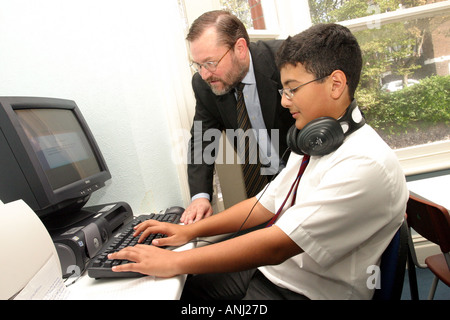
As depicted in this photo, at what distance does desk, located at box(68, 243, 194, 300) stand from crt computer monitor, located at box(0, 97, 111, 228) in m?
0.25

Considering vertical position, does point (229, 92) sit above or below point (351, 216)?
above

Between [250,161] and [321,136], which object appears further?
[250,161]

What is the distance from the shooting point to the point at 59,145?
965 millimetres

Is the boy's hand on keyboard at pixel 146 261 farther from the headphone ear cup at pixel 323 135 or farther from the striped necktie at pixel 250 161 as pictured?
the striped necktie at pixel 250 161

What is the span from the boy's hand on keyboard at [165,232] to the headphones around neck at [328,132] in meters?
0.42

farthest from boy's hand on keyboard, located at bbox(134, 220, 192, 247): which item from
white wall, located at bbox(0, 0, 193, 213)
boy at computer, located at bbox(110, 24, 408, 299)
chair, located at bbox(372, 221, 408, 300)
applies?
chair, located at bbox(372, 221, 408, 300)

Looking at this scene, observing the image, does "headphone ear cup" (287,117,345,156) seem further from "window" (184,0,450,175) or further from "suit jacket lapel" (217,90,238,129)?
"window" (184,0,450,175)

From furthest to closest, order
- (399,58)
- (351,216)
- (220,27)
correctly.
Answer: (399,58), (220,27), (351,216)

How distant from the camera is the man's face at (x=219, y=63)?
4.04 feet

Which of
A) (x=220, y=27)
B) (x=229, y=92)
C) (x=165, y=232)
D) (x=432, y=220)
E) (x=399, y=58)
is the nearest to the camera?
(x=165, y=232)

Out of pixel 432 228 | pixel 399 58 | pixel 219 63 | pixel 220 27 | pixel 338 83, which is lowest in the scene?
pixel 432 228

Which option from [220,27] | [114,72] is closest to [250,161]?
[220,27]

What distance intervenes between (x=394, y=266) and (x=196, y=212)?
0.66 meters

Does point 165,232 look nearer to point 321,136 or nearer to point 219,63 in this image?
point 321,136
